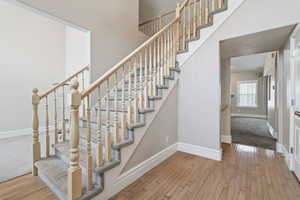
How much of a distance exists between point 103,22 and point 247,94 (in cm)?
942

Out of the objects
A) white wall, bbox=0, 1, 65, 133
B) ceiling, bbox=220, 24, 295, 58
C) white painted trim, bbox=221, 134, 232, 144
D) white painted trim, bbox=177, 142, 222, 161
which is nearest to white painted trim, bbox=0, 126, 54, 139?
white wall, bbox=0, 1, 65, 133

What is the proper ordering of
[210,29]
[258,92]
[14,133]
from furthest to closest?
[258,92]
[14,133]
[210,29]

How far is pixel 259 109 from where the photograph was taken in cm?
819

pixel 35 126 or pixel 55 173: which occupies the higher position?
pixel 35 126

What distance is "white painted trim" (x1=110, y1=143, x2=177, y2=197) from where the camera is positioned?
62.9 inches

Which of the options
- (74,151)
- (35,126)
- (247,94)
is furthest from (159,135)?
(247,94)

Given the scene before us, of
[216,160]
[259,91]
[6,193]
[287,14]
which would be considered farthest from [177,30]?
[259,91]

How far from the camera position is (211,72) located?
94.7 inches

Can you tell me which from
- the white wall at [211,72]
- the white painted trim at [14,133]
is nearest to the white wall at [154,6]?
the white wall at [211,72]

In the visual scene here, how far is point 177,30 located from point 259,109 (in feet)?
27.7

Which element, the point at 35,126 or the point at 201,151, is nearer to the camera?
the point at 35,126

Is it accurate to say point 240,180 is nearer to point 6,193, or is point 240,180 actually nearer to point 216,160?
point 216,160

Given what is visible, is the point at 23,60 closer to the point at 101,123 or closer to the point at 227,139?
the point at 101,123

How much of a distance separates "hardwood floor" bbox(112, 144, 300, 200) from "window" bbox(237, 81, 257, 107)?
7.35 meters
